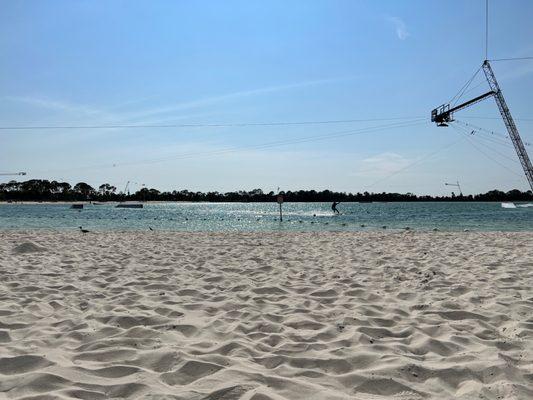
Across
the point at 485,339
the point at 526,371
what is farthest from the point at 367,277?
the point at 526,371

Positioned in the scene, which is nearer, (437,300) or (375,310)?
(375,310)

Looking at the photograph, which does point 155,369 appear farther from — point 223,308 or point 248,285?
point 248,285

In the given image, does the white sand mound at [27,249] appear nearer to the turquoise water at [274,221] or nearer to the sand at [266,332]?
the sand at [266,332]

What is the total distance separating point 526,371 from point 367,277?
4791mm

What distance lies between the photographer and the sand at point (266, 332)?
3.59 meters

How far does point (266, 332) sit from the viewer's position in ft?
16.7

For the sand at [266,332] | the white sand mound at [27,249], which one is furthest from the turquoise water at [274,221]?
the sand at [266,332]

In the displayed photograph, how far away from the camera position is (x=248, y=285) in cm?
789

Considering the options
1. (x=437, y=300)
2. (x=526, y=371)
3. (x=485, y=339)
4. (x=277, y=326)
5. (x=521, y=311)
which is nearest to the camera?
(x=526, y=371)

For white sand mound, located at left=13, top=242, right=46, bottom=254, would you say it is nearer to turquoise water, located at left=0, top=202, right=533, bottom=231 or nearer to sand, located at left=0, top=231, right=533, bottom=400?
sand, located at left=0, top=231, right=533, bottom=400

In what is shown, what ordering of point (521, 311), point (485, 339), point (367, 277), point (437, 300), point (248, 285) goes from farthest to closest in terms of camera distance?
point (367, 277), point (248, 285), point (437, 300), point (521, 311), point (485, 339)

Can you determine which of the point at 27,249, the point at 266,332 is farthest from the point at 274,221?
the point at 266,332

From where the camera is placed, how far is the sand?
3594mm

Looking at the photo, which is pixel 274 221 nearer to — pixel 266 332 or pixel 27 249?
pixel 27 249
